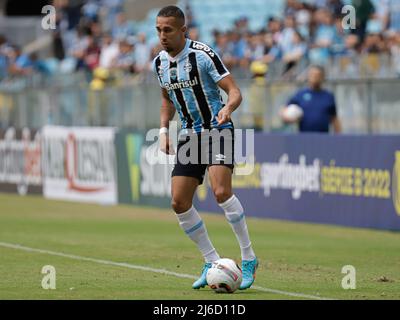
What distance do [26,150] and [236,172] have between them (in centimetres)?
757

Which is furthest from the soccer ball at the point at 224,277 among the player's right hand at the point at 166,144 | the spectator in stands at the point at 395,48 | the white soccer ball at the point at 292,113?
the spectator in stands at the point at 395,48

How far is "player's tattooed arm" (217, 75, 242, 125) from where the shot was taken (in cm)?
1005

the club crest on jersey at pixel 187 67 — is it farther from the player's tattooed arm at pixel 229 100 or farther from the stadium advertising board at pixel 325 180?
the stadium advertising board at pixel 325 180

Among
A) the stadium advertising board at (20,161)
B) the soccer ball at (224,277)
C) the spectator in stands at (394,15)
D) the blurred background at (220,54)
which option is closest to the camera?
the soccer ball at (224,277)

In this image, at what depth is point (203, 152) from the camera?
10539 millimetres

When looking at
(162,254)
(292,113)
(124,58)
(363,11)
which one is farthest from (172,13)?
(124,58)

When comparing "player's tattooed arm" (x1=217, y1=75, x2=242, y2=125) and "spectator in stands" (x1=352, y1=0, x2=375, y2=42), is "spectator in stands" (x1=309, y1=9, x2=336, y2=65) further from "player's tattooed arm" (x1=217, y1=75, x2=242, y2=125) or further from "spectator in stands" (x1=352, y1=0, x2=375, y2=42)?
"player's tattooed arm" (x1=217, y1=75, x2=242, y2=125)

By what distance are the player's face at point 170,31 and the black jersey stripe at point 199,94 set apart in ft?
0.72

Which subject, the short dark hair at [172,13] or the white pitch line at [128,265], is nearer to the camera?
the white pitch line at [128,265]

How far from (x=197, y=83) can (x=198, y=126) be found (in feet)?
1.31

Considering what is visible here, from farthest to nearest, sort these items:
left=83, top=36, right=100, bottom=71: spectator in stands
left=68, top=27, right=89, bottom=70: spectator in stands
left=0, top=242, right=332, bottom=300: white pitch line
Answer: left=68, top=27, right=89, bottom=70: spectator in stands, left=83, top=36, right=100, bottom=71: spectator in stands, left=0, top=242, right=332, bottom=300: white pitch line

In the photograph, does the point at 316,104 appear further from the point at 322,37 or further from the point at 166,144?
the point at 166,144

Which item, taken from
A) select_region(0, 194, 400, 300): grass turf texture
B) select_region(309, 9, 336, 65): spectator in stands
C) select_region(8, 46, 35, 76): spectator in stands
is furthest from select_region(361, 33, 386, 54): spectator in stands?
select_region(8, 46, 35, 76): spectator in stands

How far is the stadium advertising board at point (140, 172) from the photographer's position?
70.3 feet
